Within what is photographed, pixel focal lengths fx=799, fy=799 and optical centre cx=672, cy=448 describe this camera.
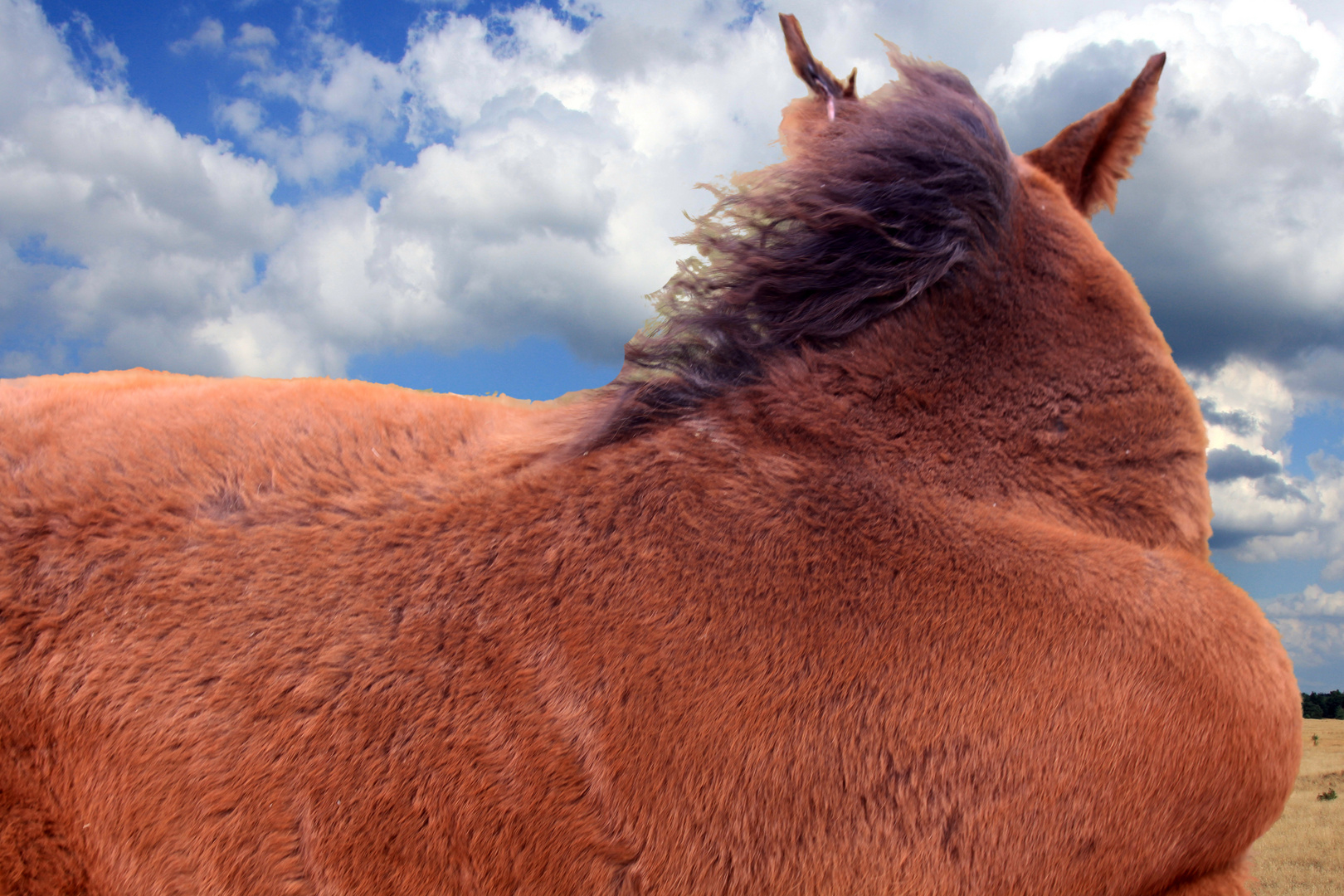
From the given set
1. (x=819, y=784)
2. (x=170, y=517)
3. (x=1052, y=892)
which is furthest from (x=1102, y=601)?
(x=170, y=517)

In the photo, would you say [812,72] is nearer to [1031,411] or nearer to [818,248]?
[818,248]

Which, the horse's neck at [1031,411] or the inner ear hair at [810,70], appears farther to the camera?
the inner ear hair at [810,70]

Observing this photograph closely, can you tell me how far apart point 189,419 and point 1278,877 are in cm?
867

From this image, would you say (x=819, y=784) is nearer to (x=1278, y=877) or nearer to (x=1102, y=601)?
(x=1102, y=601)

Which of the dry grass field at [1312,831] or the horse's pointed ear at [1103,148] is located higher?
the horse's pointed ear at [1103,148]

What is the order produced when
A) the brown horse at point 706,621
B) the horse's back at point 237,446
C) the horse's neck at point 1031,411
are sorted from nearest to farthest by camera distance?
1. the brown horse at point 706,621
2. the horse's back at point 237,446
3. the horse's neck at point 1031,411

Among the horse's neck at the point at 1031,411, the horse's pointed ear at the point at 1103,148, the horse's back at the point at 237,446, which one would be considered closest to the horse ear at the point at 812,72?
the horse's neck at the point at 1031,411

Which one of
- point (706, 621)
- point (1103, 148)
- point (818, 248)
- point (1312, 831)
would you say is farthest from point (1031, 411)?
point (1312, 831)

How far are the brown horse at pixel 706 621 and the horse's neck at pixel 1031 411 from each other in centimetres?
A: 1

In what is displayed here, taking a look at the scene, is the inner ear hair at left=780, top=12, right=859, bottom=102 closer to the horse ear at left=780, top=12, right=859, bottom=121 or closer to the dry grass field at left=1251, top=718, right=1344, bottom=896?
the horse ear at left=780, top=12, right=859, bottom=121

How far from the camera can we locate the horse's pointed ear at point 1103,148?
2957 mm

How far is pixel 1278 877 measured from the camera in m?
6.71

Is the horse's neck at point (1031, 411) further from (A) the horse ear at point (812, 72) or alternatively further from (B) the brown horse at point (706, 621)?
(A) the horse ear at point (812, 72)

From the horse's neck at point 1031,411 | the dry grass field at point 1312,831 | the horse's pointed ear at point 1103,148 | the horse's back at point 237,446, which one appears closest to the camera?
the horse's back at point 237,446
